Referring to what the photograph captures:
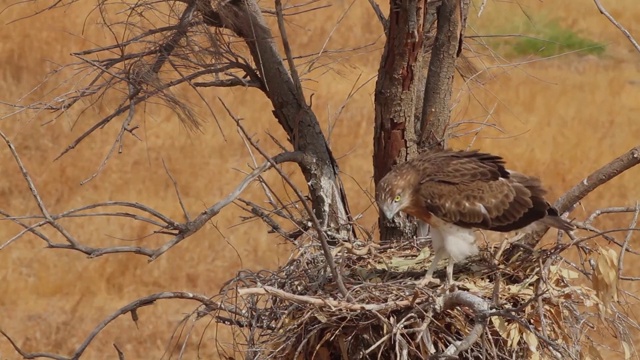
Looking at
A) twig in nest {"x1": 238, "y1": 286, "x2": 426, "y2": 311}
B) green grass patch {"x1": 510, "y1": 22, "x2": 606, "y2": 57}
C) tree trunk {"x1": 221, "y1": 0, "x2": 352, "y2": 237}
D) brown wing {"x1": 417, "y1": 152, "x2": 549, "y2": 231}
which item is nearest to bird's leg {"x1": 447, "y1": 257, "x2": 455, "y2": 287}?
brown wing {"x1": 417, "y1": 152, "x2": 549, "y2": 231}

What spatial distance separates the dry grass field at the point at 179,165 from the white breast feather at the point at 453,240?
856 centimetres

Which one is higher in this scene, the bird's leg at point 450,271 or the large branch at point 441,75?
the large branch at point 441,75

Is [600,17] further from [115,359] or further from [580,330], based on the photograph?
[580,330]

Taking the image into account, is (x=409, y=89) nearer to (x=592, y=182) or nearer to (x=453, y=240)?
(x=453, y=240)

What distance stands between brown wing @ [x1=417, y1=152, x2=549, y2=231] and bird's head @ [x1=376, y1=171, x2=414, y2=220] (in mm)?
104

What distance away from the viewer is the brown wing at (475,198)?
6.48m

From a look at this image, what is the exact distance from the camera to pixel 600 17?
2105 cm

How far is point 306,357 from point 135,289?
33.7 ft

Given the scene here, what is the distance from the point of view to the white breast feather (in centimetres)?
A: 639

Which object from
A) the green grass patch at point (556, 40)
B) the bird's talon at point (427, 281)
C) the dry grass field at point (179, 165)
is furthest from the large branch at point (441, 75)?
the green grass patch at point (556, 40)

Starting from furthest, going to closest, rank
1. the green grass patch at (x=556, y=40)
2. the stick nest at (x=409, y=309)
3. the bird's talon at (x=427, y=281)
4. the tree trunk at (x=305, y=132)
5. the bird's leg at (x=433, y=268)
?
the green grass patch at (x=556, y=40)
the tree trunk at (x=305, y=132)
the bird's leg at (x=433, y=268)
the bird's talon at (x=427, y=281)
the stick nest at (x=409, y=309)

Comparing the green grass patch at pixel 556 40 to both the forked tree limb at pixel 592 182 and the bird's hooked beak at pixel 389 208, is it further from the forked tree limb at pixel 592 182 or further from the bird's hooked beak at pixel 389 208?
the bird's hooked beak at pixel 389 208

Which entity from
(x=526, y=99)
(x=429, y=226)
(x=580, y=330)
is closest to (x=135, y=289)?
(x=526, y=99)

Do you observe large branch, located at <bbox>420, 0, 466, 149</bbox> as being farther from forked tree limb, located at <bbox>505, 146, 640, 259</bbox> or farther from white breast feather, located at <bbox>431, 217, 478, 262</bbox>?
forked tree limb, located at <bbox>505, 146, 640, 259</bbox>
